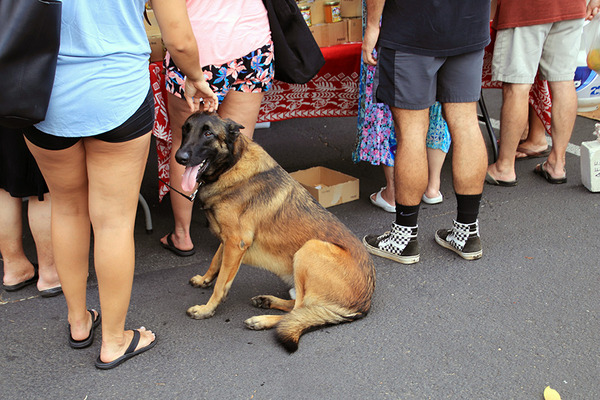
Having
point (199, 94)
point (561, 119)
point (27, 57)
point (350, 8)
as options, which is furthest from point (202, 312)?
point (561, 119)

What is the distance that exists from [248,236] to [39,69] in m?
1.29

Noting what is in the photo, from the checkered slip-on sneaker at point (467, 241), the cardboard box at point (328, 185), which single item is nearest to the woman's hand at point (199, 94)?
the cardboard box at point (328, 185)

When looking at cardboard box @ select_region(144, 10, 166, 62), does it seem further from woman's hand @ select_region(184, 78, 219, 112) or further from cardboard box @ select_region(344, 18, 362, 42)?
cardboard box @ select_region(344, 18, 362, 42)

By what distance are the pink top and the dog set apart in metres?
0.42

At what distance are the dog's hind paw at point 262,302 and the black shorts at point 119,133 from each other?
115cm

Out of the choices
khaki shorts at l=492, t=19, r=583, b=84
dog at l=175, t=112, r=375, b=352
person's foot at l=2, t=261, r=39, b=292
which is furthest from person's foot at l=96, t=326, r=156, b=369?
khaki shorts at l=492, t=19, r=583, b=84

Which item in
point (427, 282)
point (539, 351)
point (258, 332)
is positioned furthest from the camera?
point (427, 282)

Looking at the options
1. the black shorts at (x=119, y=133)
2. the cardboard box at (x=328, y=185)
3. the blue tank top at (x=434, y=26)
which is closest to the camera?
the black shorts at (x=119, y=133)

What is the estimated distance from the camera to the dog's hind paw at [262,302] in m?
2.84

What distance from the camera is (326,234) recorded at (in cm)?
268

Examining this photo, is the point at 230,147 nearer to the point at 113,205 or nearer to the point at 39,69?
the point at 113,205

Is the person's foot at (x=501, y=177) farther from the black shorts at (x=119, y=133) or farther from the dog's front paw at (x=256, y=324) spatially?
the black shorts at (x=119, y=133)

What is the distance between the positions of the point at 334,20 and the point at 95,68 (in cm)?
281

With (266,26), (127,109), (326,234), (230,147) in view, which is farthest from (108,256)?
(266,26)
